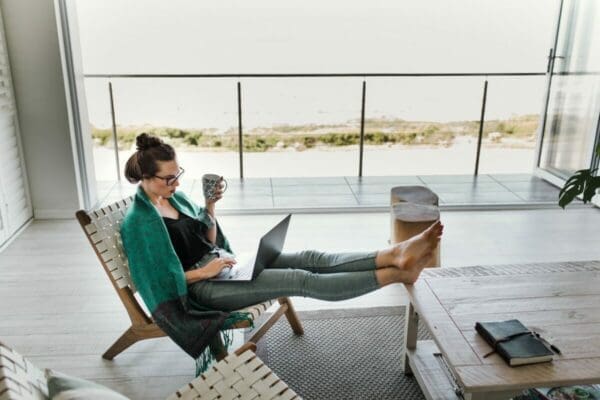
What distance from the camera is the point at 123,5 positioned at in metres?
5.46

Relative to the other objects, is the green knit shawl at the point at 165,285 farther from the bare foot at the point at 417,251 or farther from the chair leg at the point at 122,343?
the bare foot at the point at 417,251

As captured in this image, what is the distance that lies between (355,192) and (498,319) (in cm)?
278

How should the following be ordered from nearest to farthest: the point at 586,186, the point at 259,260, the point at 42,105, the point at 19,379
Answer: the point at 19,379
the point at 259,260
the point at 586,186
the point at 42,105

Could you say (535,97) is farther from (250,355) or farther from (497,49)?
(250,355)

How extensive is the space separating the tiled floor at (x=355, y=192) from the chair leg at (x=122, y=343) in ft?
6.17

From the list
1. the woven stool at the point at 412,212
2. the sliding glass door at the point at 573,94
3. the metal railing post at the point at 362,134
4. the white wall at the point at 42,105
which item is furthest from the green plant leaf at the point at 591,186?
the white wall at the point at 42,105

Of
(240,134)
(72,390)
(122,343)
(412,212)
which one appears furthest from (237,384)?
(240,134)

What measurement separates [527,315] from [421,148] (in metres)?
3.97

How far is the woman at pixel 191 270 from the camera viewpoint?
1987 mm

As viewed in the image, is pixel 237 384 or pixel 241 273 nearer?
pixel 237 384

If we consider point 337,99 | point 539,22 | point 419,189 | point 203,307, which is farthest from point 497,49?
point 203,307

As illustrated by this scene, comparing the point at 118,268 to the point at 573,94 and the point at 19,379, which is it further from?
the point at 573,94

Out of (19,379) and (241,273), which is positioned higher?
(19,379)

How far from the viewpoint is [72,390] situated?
46.6 inches
